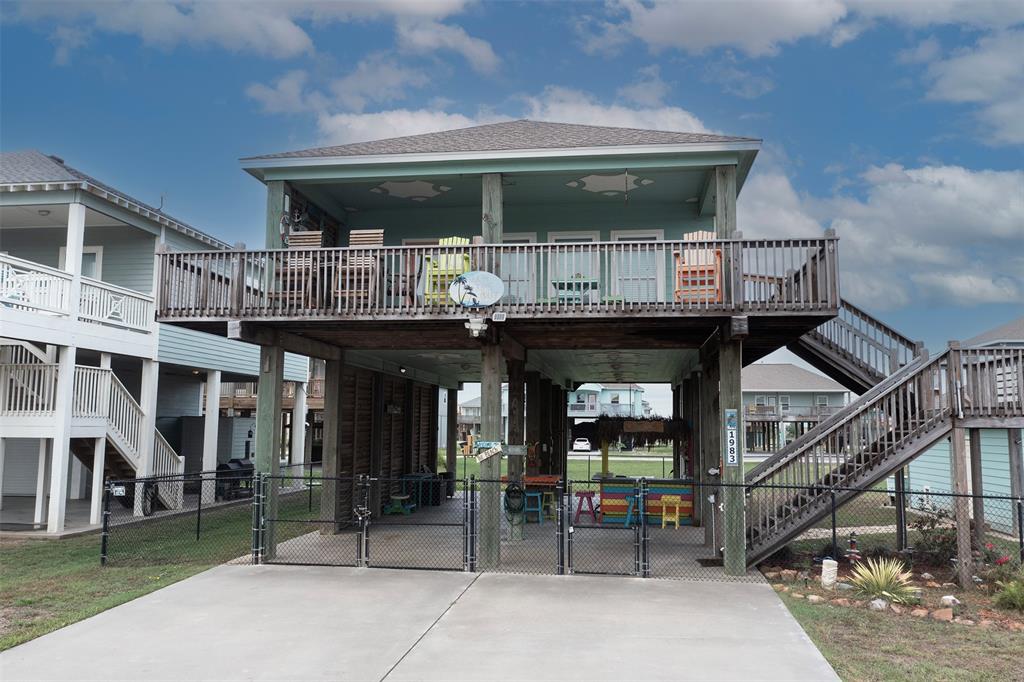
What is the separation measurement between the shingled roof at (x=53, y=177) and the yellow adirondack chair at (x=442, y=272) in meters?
8.62

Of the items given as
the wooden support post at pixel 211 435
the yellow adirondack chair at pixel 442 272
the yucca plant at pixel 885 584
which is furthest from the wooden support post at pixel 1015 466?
the wooden support post at pixel 211 435

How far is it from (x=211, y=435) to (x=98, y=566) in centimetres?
966

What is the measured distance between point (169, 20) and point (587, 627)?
2571 centimetres

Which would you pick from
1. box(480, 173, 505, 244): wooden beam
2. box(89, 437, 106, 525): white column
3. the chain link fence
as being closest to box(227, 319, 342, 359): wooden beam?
the chain link fence

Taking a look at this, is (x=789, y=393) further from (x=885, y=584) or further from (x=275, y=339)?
(x=275, y=339)

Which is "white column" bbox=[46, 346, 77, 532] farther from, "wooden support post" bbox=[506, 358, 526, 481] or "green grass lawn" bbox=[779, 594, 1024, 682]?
"green grass lawn" bbox=[779, 594, 1024, 682]

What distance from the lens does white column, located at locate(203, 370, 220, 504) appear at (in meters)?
19.9

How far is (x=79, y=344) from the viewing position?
15008 mm

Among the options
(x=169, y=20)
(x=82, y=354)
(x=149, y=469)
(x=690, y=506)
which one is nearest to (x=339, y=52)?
(x=169, y=20)

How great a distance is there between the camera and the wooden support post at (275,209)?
12203 millimetres

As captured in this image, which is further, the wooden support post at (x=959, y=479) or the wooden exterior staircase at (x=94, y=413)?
the wooden exterior staircase at (x=94, y=413)

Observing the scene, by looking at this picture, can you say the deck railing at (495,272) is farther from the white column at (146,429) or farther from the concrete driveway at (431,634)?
the white column at (146,429)

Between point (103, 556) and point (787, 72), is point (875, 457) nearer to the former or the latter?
point (103, 556)

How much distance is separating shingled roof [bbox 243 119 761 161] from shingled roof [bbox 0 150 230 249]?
5703 millimetres
